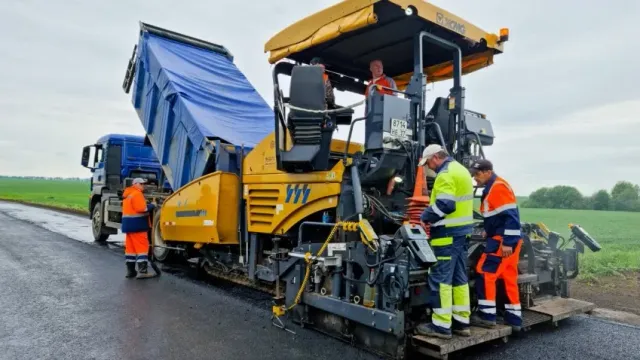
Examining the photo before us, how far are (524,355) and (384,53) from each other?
306 cm

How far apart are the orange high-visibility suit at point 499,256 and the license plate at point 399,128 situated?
1.05 m

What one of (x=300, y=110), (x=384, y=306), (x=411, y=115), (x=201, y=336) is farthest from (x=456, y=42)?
(x=201, y=336)

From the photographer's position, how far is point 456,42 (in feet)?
14.6

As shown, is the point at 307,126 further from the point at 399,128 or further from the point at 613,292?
the point at 613,292

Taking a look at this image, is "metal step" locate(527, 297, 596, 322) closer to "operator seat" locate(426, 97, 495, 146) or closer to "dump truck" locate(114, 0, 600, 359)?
"dump truck" locate(114, 0, 600, 359)

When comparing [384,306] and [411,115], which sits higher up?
[411,115]

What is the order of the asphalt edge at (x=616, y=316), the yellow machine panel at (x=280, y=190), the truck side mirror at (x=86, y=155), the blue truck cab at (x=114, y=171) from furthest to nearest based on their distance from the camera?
the truck side mirror at (x=86, y=155)
the blue truck cab at (x=114, y=171)
the asphalt edge at (x=616, y=316)
the yellow machine panel at (x=280, y=190)

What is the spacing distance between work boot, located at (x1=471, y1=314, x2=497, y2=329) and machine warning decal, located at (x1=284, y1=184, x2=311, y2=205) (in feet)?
6.03

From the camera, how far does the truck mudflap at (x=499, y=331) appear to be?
3344mm

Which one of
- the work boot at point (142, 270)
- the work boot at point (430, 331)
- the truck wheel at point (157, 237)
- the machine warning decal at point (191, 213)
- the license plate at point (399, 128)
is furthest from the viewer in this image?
the truck wheel at point (157, 237)

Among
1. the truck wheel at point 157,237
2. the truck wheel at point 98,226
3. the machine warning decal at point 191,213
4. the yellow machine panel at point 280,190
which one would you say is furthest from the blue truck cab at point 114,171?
the yellow machine panel at point 280,190

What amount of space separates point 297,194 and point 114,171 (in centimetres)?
751

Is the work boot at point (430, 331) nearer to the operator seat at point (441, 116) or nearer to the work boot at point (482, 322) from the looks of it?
the work boot at point (482, 322)

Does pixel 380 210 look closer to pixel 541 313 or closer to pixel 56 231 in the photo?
pixel 541 313
